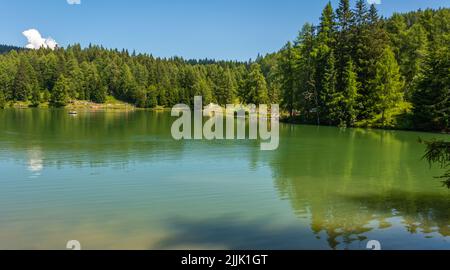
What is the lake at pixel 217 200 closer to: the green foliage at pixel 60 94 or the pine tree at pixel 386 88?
the pine tree at pixel 386 88

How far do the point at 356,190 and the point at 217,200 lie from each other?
26.1 ft

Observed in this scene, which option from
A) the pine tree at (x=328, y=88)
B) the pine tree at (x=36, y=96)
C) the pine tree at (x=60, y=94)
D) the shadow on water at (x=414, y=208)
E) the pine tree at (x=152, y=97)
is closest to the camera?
the shadow on water at (x=414, y=208)

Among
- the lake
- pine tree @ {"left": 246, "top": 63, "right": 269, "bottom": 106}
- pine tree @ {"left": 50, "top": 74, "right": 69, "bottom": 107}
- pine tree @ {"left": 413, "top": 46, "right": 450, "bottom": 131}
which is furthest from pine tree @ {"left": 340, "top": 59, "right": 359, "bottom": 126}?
pine tree @ {"left": 50, "top": 74, "right": 69, "bottom": 107}

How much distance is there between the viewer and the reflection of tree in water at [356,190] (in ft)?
57.2

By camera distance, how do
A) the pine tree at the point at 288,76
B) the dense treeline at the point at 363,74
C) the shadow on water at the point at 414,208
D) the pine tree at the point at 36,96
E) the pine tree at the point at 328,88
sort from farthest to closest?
the pine tree at the point at 36,96
the pine tree at the point at 288,76
the pine tree at the point at 328,88
the dense treeline at the point at 363,74
the shadow on water at the point at 414,208

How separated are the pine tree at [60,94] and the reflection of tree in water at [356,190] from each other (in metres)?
146

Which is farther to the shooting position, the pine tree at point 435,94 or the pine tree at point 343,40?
the pine tree at point 343,40

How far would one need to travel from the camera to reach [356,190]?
2478 cm

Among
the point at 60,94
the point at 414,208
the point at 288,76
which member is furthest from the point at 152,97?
the point at 414,208

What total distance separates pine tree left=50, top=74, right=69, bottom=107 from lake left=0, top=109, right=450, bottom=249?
141 metres

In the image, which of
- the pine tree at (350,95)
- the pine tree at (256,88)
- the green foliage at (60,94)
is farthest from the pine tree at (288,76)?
the green foliage at (60,94)
